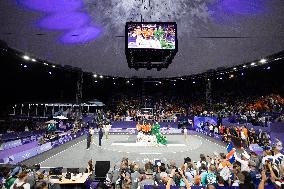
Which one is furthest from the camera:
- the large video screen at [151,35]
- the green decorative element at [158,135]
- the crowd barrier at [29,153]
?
the green decorative element at [158,135]

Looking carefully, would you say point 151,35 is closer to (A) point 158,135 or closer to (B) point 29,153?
(B) point 29,153

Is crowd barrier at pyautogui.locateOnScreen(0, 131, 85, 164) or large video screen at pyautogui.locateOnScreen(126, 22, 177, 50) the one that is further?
large video screen at pyautogui.locateOnScreen(126, 22, 177, 50)

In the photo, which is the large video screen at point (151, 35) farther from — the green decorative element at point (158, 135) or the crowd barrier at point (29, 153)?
the green decorative element at point (158, 135)

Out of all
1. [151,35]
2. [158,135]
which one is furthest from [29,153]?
[158,135]

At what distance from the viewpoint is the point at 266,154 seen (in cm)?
942

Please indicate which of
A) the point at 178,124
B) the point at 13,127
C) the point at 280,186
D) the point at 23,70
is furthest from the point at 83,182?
the point at 23,70

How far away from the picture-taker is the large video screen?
14.2m

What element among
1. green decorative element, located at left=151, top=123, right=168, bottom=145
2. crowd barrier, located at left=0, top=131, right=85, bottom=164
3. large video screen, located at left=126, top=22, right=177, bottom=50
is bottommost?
crowd barrier, located at left=0, top=131, right=85, bottom=164

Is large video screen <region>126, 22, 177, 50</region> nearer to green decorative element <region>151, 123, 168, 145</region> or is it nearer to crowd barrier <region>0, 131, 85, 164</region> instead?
crowd barrier <region>0, 131, 85, 164</region>

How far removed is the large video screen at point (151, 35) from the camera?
14227 mm

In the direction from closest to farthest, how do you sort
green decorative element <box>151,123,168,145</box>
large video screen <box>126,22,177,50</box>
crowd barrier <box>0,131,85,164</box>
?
1. crowd barrier <box>0,131,85,164</box>
2. large video screen <box>126,22,177,50</box>
3. green decorative element <box>151,123,168,145</box>

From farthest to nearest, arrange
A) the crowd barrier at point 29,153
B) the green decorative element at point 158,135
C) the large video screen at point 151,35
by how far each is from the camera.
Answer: the green decorative element at point 158,135 < the large video screen at point 151,35 < the crowd barrier at point 29,153

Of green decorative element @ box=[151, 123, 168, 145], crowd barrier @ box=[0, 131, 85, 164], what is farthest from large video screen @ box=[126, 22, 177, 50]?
green decorative element @ box=[151, 123, 168, 145]

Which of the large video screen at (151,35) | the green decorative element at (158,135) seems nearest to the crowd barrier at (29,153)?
the green decorative element at (158,135)
